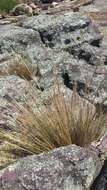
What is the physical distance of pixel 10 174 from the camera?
5.30 metres

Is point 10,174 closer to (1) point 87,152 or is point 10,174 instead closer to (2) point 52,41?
(1) point 87,152

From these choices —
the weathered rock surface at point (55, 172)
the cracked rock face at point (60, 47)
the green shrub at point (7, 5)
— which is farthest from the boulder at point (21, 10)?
the weathered rock surface at point (55, 172)

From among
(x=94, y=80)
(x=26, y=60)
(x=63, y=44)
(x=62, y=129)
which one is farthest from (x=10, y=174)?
(x=63, y=44)

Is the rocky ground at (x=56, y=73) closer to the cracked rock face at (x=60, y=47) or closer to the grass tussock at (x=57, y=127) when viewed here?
the cracked rock face at (x=60, y=47)

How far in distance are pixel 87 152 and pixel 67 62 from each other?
3.72m

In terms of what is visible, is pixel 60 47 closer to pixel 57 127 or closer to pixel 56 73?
pixel 56 73

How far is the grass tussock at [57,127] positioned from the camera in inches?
248

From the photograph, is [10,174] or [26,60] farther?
[26,60]

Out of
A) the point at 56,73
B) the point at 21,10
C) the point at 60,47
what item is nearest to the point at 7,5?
the point at 21,10

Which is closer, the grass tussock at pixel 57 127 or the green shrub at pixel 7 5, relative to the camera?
the grass tussock at pixel 57 127

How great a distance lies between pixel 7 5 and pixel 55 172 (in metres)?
16.1

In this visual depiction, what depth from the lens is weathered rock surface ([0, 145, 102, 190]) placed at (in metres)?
5.22

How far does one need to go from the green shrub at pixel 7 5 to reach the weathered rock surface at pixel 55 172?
15021mm

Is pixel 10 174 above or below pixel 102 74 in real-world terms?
below
